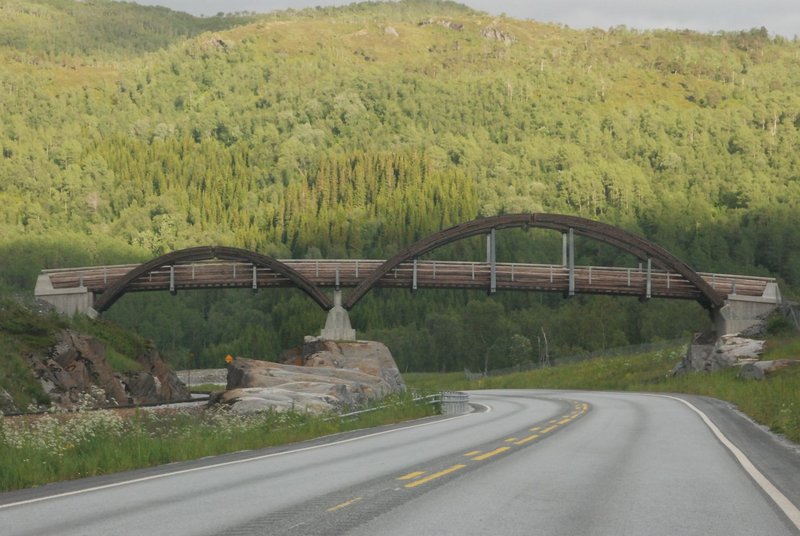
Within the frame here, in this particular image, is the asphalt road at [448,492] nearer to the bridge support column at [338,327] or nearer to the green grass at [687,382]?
the green grass at [687,382]

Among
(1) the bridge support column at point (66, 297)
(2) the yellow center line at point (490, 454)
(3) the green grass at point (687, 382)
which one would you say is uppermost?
(1) the bridge support column at point (66, 297)

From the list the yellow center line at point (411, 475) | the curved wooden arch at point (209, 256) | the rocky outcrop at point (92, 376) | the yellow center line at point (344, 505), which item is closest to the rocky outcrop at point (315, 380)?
the rocky outcrop at point (92, 376)

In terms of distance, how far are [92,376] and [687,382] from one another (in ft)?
109

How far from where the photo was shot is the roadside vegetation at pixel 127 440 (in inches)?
611

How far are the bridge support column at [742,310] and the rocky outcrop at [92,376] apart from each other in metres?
38.6

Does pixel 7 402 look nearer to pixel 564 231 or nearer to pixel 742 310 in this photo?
pixel 564 231

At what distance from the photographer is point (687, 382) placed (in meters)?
56.7

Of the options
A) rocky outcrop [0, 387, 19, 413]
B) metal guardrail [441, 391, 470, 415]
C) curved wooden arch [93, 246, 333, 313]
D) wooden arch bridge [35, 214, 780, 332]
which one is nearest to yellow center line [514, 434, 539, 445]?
metal guardrail [441, 391, 470, 415]

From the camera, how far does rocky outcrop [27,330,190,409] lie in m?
42.5

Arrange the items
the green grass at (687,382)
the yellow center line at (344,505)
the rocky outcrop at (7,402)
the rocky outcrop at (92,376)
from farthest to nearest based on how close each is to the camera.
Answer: the rocky outcrop at (92,376) → the rocky outcrop at (7,402) → the green grass at (687,382) → the yellow center line at (344,505)

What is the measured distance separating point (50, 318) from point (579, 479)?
44.7 m

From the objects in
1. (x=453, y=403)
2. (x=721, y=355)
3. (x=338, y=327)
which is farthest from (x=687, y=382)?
(x=338, y=327)

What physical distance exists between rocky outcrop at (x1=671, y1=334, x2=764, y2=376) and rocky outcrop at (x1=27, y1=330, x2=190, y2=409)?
3311 centimetres

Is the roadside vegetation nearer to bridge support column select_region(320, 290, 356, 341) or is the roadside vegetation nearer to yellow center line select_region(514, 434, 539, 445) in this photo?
yellow center line select_region(514, 434, 539, 445)
